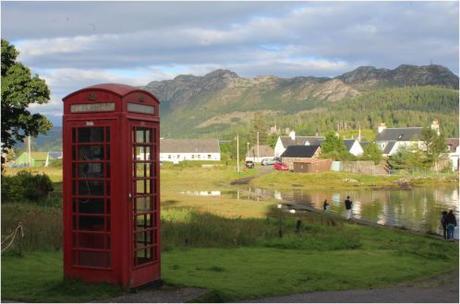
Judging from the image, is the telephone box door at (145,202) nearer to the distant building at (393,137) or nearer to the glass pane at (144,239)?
the glass pane at (144,239)

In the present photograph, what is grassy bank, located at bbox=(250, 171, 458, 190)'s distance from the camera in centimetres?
7312

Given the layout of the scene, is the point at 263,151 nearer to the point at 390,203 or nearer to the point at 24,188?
the point at 390,203

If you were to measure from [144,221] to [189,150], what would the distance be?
127 m

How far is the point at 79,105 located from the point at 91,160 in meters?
1.04

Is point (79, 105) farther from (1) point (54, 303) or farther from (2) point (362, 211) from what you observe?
(2) point (362, 211)

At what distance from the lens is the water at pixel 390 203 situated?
36094 mm

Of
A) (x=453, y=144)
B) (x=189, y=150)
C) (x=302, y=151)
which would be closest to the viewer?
(x=302, y=151)

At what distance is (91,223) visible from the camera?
11.0 metres

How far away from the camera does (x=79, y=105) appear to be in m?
11.0

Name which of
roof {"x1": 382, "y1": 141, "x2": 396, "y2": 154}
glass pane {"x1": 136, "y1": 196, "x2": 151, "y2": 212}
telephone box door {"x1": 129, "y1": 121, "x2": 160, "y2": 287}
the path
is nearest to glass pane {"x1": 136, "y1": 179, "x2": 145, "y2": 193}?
telephone box door {"x1": 129, "y1": 121, "x2": 160, "y2": 287}

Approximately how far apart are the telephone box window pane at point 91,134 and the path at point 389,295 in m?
4.14

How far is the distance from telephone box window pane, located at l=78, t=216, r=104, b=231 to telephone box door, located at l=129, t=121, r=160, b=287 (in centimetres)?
60

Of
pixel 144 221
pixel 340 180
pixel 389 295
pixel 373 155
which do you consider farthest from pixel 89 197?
pixel 373 155

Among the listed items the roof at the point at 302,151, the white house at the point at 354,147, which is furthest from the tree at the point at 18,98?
the white house at the point at 354,147
